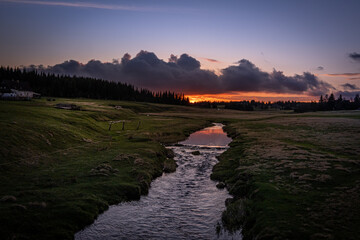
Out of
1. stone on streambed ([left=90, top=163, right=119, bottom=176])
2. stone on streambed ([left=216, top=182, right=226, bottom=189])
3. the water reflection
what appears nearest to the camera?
stone on streambed ([left=90, top=163, right=119, bottom=176])

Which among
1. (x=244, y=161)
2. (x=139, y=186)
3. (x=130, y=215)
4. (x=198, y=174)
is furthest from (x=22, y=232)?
(x=244, y=161)

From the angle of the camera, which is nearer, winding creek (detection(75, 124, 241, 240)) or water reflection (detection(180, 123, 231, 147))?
winding creek (detection(75, 124, 241, 240))

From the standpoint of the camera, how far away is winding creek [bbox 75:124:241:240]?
17.4 metres

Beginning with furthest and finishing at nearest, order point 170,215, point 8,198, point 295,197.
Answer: point 170,215
point 295,197
point 8,198

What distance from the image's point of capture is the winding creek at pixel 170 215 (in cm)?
1744

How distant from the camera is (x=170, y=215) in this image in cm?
2050

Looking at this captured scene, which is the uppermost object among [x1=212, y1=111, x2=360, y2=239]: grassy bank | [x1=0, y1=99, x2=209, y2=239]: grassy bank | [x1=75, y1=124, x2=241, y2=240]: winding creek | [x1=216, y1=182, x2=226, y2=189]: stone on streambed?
[x1=212, y1=111, x2=360, y2=239]: grassy bank

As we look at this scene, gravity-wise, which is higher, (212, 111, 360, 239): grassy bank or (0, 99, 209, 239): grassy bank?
(212, 111, 360, 239): grassy bank

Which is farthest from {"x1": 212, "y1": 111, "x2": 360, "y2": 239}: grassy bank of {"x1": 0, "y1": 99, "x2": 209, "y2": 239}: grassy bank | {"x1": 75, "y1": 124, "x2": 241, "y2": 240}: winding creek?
{"x1": 0, "y1": 99, "x2": 209, "y2": 239}: grassy bank

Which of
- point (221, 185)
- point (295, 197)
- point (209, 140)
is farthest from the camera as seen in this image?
point (209, 140)

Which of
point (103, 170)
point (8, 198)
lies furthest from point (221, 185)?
point (8, 198)

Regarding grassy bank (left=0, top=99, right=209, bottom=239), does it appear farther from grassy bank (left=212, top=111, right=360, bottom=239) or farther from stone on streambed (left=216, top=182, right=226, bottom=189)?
grassy bank (left=212, top=111, right=360, bottom=239)

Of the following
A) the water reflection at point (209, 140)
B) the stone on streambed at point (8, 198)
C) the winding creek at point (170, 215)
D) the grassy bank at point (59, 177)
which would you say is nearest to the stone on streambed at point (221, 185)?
the winding creek at point (170, 215)

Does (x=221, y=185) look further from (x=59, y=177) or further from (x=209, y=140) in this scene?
(x=209, y=140)
